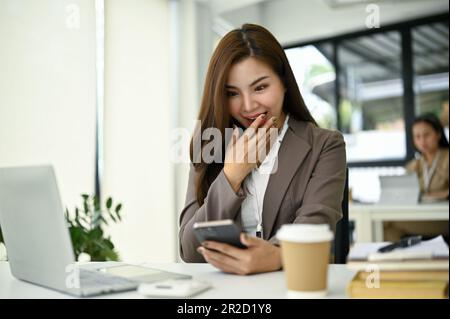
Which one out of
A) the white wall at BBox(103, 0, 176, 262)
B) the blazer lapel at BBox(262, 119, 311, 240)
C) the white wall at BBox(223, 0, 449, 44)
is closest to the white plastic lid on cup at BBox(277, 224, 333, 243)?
the blazer lapel at BBox(262, 119, 311, 240)

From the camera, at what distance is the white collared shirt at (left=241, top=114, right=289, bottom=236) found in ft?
5.16

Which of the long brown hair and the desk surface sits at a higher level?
the long brown hair

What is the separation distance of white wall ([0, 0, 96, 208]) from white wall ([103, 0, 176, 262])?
0.29 metres

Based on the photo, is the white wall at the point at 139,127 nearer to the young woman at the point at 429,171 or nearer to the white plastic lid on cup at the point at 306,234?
the young woman at the point at 429,171

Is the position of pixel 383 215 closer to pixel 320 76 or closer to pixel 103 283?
pixel 103 283

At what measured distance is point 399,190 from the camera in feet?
12.3

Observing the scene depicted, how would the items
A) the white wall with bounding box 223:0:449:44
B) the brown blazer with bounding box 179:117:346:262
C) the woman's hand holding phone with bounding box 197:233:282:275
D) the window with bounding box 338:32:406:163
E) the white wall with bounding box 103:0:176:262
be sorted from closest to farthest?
the woman's hand holding phone with bounding box 197:233:282:275 → the brown blazer with bounding box 179:117:346:262 → the white wall with bounding box 103:0:176:262 → the white wall with bounding box 223:0:449:44 → the window with bounding box 338:32:406:163

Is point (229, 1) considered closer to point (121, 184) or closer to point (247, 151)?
point (121, 184)

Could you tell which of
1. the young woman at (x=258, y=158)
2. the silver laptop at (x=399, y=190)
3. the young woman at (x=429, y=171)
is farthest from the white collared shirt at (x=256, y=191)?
the young woman at (x=429, y=171)

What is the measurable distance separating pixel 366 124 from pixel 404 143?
56 centimetres

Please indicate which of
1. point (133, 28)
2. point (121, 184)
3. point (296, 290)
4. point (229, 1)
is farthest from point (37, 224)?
point (229, 1)

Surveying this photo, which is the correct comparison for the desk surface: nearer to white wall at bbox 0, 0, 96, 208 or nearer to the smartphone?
the smartphone
